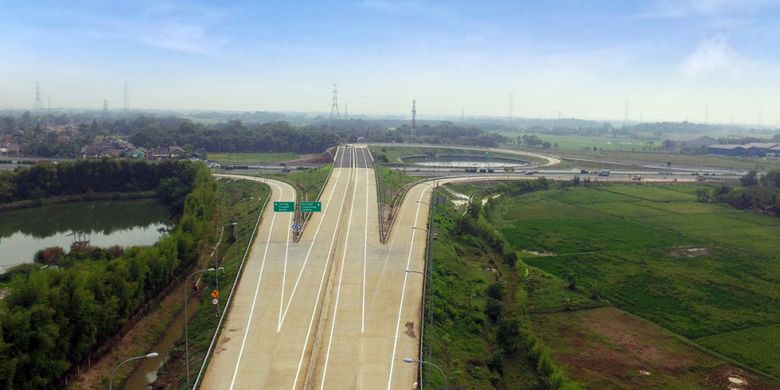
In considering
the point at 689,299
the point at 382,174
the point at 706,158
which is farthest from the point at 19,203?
the point at 706,158

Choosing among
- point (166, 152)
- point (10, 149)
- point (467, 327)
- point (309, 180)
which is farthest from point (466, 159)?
point (467, 327)

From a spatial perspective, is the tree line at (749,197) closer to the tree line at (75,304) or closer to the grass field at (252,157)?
the tree line at (75,304)

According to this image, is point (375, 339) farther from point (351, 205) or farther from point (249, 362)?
point (351, 205)

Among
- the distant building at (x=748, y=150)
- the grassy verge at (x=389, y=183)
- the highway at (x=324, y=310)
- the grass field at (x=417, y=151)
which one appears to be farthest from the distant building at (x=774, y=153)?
the highway at (x=324, y=310)

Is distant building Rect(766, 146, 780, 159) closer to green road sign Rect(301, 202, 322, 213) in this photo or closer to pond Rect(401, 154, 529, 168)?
pond Rect(401, 154, 529, 168)

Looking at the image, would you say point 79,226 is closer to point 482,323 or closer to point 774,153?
point 482,323

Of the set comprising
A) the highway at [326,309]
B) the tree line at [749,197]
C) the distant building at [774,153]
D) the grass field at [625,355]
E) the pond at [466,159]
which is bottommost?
the grass field at [625,355]
